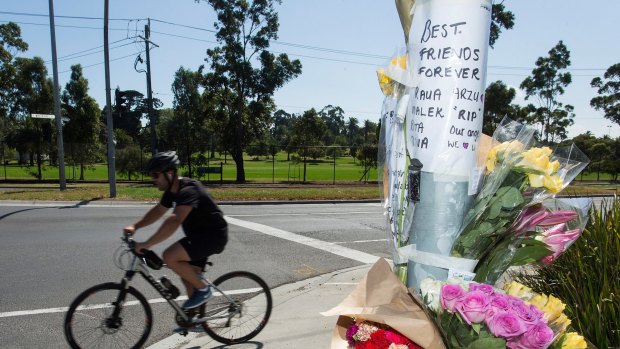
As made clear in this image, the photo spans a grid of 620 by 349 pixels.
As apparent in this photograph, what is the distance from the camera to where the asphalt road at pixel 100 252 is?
17.1ft

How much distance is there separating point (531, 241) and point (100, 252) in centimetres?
802

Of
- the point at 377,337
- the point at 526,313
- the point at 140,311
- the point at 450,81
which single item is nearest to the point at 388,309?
the point at 377,337

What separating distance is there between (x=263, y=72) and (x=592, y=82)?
38.4m

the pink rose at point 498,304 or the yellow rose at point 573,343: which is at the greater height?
the pink rose at point 498,304

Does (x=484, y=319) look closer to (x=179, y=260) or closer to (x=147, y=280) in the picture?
(x=179, y=260)

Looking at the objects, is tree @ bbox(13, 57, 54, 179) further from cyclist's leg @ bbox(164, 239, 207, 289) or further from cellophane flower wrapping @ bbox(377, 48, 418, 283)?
cellophane flower wrapping @ bbox(377, 48, 418, 283)

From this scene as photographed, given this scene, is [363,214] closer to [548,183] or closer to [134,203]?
[134,203]

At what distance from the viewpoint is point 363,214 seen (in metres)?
14.8

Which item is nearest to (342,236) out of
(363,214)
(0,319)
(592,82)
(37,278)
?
(363,214)

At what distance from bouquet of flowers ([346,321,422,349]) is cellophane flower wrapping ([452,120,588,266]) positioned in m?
0.44

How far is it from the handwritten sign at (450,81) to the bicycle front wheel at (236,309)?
9.71 feet

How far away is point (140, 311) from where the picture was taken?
4090mm

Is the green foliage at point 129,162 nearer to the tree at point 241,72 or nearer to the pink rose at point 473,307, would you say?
the tree at point 241,72

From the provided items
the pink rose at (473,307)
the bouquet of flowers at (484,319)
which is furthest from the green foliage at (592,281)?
the pink rose at (473,307)
